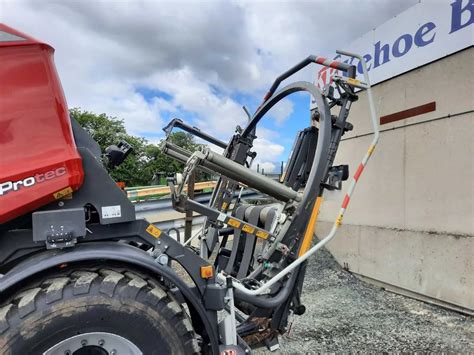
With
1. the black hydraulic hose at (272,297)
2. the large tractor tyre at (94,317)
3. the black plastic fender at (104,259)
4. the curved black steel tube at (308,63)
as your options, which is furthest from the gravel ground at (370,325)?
the curved black steel tube at (308,63)

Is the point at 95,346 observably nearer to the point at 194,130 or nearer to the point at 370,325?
the point at 194,130

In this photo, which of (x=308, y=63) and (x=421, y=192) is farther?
(x=421, y=192)

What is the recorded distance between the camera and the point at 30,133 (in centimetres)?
176

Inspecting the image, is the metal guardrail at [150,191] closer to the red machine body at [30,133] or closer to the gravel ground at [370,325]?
the gravel ground at [370,325]

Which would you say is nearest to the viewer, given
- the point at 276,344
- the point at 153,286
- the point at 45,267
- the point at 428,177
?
the point at 45,267

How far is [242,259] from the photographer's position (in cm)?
324

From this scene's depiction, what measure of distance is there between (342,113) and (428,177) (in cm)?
252

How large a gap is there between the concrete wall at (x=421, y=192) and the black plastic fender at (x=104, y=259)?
11.2 feet

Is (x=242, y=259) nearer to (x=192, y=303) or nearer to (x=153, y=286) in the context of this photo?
(x=192, y=303)

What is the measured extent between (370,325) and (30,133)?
368 centimetres

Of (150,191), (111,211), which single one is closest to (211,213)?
(111,211)

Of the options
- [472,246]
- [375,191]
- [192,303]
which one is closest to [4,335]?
[192,303]

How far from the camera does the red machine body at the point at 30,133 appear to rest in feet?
5.62

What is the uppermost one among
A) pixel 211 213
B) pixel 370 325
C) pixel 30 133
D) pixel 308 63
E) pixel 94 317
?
pixel 308 63
